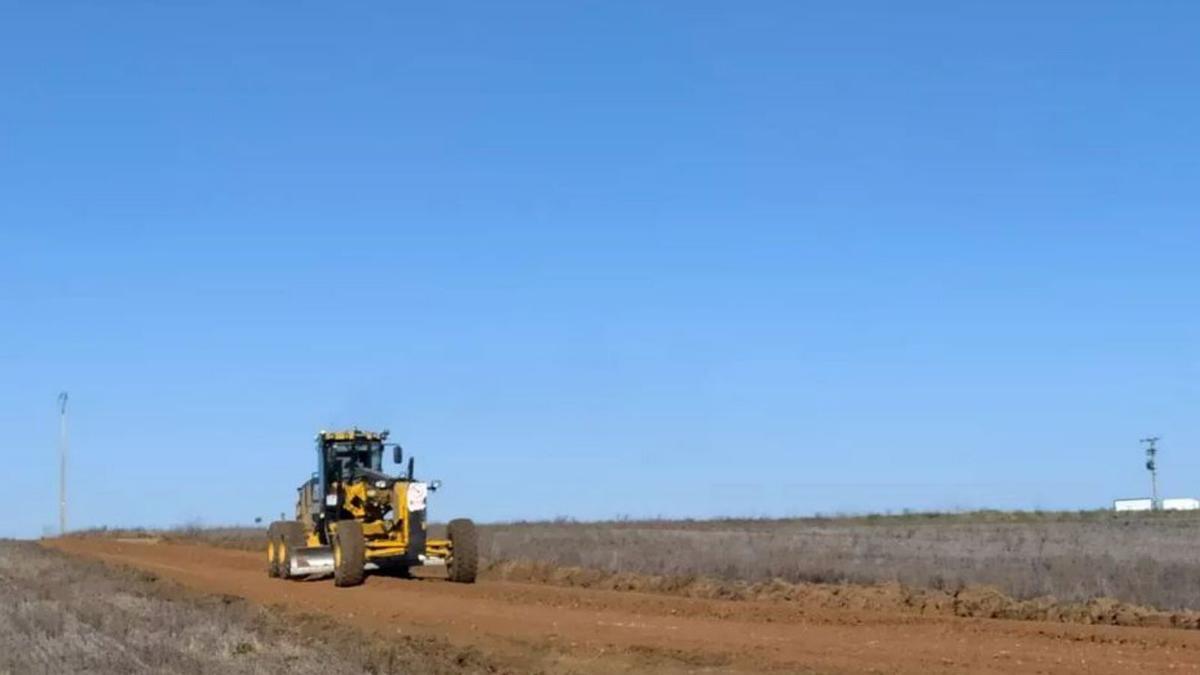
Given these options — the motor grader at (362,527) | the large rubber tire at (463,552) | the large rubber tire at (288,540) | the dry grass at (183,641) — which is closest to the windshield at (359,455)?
the motor grader at (362,527)

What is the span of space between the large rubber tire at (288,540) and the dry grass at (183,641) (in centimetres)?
577

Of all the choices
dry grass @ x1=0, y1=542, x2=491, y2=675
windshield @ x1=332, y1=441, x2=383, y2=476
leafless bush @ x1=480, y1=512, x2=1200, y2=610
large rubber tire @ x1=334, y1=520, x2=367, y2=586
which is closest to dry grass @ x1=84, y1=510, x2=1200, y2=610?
leafless bush @ x1=480, y1=512, x2=1200, y2=610

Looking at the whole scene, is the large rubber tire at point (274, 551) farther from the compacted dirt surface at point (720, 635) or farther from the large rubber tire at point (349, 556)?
the compacted dirt surface at point (720, 635)

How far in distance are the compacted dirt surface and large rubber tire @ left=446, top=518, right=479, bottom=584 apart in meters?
2.24

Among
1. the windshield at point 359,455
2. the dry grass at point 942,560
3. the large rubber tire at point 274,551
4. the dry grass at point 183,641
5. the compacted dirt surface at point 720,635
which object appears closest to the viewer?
the dry grass at point 183,641

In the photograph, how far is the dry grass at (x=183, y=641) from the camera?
50.6 feet

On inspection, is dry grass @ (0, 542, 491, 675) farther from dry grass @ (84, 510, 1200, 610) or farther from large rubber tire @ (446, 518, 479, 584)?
dry grass @ (84, 510, 1200, 610)

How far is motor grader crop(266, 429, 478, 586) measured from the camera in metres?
29.8

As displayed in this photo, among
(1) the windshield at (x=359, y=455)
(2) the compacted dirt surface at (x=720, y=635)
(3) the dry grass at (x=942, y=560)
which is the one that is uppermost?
(1) the windshield at (x=359, y=455)

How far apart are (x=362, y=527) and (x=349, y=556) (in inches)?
51.7

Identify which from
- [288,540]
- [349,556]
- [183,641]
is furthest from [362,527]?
[183,641]

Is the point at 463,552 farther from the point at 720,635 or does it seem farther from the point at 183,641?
the point at 183,641

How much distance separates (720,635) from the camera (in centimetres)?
1909

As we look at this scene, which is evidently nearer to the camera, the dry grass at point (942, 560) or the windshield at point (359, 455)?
the dry grass at point (942, 560)
